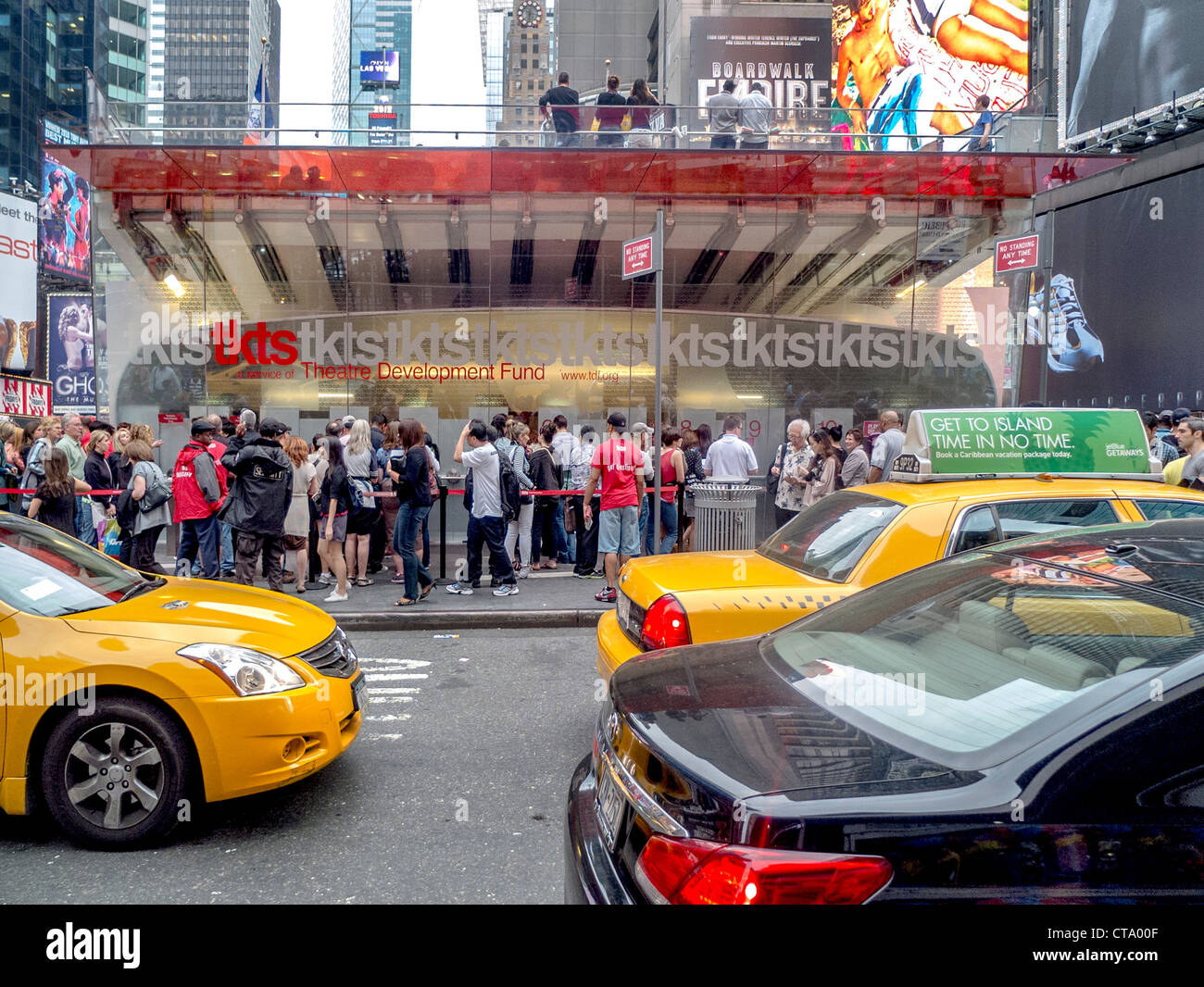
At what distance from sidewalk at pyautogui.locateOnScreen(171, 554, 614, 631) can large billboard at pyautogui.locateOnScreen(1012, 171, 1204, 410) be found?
48.4 ft

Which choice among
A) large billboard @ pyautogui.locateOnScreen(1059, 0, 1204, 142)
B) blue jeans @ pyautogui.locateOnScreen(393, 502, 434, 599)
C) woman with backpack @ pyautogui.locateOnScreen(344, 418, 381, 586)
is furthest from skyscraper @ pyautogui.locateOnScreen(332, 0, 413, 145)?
large billboard @ pyautogui.locateOnScreen(1059, 0, 1204, 142)

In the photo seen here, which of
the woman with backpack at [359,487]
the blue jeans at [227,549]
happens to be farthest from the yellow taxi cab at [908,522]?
the blue jeans at [227,549]

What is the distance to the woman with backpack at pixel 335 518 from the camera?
895cm

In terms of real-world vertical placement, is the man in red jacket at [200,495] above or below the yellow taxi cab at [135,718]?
above

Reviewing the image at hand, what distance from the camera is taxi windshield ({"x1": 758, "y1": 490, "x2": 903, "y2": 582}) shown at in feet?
14.9

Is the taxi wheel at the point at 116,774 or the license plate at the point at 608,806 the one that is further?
the taxi wheel at the point at 116,774

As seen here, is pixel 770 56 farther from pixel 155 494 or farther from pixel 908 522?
pixel 908 522

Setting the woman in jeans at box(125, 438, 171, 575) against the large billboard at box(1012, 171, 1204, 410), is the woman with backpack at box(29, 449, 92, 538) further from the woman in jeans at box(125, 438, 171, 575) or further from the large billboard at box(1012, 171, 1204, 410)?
the large billboard at box(1012, 171, 1204, 410)

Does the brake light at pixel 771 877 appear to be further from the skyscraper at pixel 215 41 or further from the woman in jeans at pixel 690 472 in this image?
the skyscraper at pixel 215 41

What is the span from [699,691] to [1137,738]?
1.09 meters

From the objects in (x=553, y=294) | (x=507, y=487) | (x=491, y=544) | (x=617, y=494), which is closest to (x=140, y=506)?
(x=491, y=544)

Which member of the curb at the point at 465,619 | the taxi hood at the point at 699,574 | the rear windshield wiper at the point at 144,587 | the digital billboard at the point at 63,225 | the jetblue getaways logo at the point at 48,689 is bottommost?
the curb at the point at 465,619

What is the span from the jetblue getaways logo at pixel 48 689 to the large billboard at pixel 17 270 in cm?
3042
